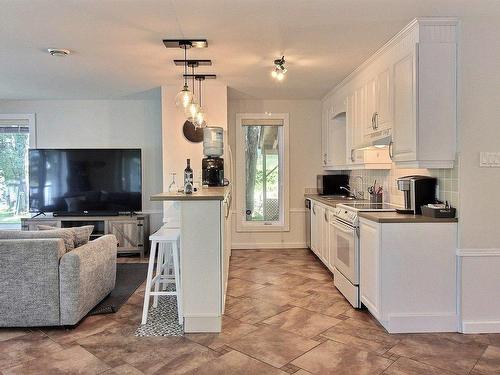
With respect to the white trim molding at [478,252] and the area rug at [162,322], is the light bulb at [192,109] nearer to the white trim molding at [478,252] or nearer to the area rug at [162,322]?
the area rug at [162,322]

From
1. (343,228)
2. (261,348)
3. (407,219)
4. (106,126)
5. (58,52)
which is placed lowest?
(261,348)

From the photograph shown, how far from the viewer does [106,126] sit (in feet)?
20.8

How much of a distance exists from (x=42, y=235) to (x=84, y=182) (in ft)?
9.72

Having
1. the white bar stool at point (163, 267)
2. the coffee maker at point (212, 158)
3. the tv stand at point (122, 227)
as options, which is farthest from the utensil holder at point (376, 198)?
the tv stand at point (122, 227)

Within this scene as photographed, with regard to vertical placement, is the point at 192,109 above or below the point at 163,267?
above

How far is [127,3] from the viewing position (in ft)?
8.97

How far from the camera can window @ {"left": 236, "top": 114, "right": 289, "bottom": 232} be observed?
6.40 meters

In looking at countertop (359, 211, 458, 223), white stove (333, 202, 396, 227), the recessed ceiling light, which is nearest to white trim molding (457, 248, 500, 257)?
countertop (359, 211, 458, 223)

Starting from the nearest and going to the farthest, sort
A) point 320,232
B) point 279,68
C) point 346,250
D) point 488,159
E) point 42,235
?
point 488,159 < point 42,235 < point 346,250 < point 279,68 < point 320,232

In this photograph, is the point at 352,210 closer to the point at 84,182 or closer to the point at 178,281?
the point at 178,281

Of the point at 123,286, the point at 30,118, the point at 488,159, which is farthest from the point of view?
the point at 30,118

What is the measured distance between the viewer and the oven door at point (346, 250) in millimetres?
3576

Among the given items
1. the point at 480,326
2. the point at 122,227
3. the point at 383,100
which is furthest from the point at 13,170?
the point at 480,326

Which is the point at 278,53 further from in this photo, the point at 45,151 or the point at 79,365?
the point at 45,151
